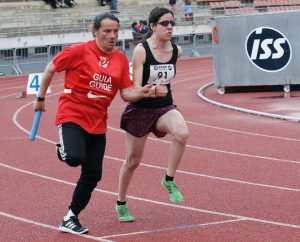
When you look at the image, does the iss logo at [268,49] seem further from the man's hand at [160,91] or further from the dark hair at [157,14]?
the man's hand at [160,91]

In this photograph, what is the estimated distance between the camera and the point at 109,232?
709 cm

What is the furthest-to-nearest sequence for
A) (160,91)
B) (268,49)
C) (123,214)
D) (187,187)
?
1. (268,49)
2. (187,187)
3. (123,214)
4. (160,91)

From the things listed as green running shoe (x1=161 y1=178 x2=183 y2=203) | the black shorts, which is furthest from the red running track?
the black shorts

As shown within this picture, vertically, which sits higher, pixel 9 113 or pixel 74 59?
pixel 74 59

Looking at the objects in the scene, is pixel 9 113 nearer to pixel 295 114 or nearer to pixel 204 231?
pixel 295 114

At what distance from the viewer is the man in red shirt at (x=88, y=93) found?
6840 millimetres

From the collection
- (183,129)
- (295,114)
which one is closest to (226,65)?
(295,114)

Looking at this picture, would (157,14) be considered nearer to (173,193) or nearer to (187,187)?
(173,193)

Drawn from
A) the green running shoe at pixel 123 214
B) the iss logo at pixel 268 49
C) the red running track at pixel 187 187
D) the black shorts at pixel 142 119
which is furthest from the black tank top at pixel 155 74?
the iss logo at pixel 268 49

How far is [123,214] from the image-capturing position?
7520 millimetres

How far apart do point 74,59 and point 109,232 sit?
1.46 meters

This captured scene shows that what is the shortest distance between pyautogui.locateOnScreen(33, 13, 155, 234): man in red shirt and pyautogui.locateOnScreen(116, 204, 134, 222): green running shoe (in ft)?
1.74

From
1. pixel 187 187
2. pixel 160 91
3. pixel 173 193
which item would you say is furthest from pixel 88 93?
pixel 187 187

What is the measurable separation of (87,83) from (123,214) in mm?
1311
